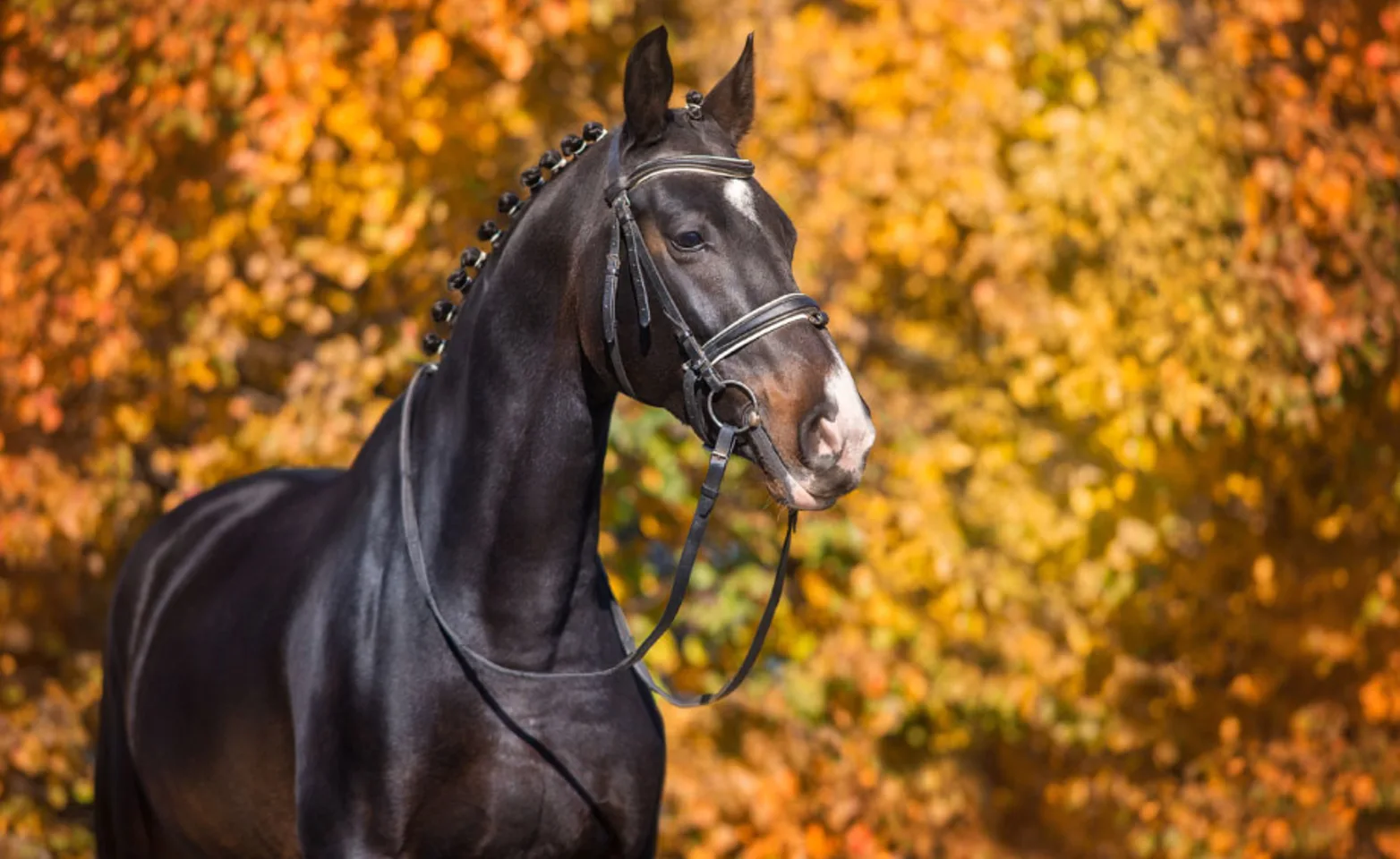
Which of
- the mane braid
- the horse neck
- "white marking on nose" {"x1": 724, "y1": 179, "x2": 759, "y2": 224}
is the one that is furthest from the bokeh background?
"white marking on nose" {"x1": 724, "y1": 179, "x2": 759, "y2": 224}

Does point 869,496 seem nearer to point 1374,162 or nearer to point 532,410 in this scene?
point 1374,162

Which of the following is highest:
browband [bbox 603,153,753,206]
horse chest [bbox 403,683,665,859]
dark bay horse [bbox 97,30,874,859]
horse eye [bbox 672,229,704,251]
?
browband [bbox 603,153,753,206]

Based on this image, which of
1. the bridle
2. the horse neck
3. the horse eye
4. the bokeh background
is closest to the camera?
the bridle

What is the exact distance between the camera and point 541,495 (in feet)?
10.9

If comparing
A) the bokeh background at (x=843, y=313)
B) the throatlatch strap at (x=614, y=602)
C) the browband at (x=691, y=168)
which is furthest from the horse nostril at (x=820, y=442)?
the bokeh background at (x=843, y=313)

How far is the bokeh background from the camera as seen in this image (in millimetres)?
6371

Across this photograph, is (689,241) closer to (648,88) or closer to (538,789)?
(648,88)

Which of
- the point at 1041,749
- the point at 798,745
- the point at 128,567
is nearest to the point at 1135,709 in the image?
the point at 1041,749

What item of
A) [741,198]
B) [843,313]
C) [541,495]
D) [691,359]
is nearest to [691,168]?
[741,198]

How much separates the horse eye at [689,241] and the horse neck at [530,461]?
0.88 feet

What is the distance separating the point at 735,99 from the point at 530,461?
0.85 m

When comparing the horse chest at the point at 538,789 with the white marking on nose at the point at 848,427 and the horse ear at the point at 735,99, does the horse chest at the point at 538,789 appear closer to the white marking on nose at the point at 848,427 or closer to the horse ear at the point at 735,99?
the white marking on nose at the point at 848,427

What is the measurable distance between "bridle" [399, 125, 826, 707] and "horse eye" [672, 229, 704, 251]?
2.5 inches

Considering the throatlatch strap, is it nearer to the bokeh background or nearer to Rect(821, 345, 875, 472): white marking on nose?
Rect(821, 345, 875, 472): white marking on nose
